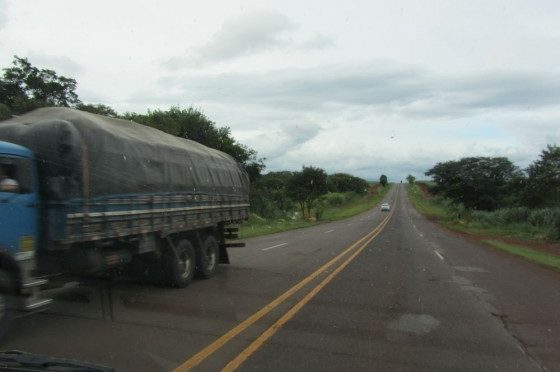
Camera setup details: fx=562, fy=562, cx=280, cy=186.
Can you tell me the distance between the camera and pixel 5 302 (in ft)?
20.8

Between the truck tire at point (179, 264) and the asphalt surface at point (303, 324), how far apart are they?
9.0 inches

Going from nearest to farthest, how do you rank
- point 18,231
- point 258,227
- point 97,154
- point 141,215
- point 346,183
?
point 18,231
point 97,154
point 141,215
point 258,227
point 346,183

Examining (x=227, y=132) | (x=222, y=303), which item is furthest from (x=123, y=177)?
(x=227, y=132)

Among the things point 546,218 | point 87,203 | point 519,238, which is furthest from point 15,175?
point 546,218

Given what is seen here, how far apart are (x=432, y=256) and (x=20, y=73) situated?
35.8 metres

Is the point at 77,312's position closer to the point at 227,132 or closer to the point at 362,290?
the point at 362,290

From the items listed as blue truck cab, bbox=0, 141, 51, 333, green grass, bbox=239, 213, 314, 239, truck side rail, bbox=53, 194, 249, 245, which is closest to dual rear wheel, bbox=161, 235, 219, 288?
truck side rail, bbox=53, 194, 249, 245

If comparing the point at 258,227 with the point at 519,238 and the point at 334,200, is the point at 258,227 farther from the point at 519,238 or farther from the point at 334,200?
the point at 334,200

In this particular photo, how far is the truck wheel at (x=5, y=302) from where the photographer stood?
248 inches

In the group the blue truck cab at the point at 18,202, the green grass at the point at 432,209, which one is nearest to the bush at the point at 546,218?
the green grass at the point at 432,209

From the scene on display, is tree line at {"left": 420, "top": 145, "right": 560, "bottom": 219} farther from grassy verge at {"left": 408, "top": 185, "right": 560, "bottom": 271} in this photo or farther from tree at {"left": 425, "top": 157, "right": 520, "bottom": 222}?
grassy verge at {"left": 408, "top": 185, "right": 560, "bottom": 271}

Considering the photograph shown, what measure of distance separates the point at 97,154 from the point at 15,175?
4.50 feet

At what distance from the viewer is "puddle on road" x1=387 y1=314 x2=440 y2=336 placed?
25.4 ft

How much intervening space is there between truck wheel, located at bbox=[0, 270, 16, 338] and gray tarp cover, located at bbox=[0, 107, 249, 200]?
132cm
